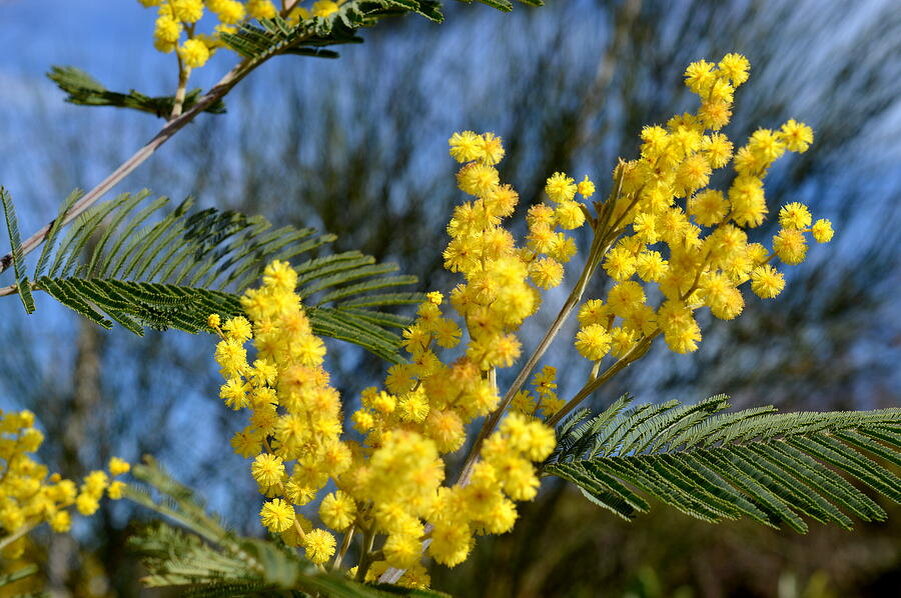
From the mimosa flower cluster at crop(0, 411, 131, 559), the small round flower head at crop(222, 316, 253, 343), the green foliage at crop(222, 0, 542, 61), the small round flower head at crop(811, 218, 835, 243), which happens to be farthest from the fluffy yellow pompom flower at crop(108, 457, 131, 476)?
the small round flower head at crop(811, 218, 835, 243)

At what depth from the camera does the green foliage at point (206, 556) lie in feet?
1.34

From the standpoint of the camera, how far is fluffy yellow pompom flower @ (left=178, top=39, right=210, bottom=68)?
85cm

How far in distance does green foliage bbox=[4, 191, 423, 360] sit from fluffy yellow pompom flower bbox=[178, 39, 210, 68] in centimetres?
16

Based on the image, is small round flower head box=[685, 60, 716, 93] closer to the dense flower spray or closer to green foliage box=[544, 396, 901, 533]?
the dense flower spray

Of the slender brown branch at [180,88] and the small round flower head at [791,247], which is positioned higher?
the slender brown branch at [180,88]

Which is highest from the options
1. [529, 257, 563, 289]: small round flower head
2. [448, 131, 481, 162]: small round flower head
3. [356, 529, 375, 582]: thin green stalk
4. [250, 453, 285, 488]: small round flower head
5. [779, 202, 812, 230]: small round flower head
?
[779, 202, 812, 230]: small round flower head

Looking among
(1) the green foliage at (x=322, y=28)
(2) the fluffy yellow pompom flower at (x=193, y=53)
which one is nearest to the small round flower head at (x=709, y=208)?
(1) the green foliage at (x=322, y=28)

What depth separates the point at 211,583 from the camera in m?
0.48

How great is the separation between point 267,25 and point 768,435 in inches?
23.2

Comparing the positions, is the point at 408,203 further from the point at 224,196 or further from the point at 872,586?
the point at 872,586

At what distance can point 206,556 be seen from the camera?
0.45 meters

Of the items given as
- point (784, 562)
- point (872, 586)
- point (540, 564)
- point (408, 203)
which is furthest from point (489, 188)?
point (872, 586)

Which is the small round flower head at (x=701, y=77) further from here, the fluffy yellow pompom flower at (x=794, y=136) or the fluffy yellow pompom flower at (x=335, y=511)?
the fluffy yellow pompom flower at (x=335, y=511)

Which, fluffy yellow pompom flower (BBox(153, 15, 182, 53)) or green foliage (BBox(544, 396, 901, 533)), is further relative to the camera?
fluffy yellow pompom flower (BBox(153, 15, 182, 53))
